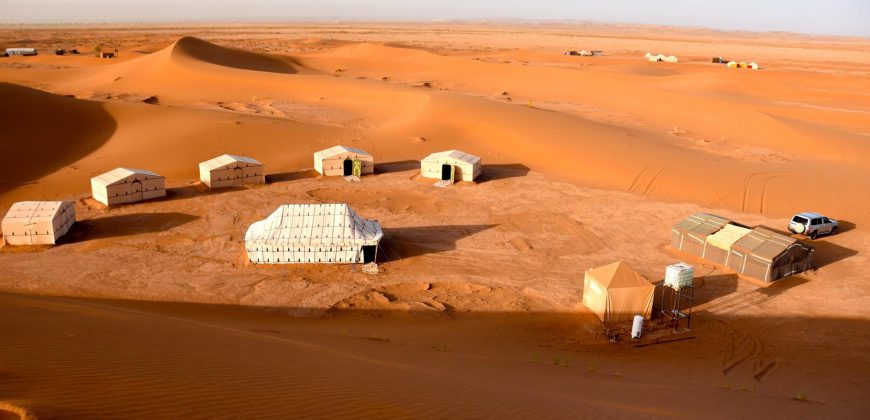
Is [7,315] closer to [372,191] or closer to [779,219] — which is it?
[372,191]

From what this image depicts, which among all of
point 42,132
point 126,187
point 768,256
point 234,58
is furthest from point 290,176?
point 234,58

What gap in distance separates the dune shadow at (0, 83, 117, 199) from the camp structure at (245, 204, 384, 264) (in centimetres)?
1522

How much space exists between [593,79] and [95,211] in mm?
48163

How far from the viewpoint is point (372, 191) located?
27.3m

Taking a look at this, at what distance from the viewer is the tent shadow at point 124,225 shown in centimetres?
2119

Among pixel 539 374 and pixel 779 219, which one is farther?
pixel 779 219

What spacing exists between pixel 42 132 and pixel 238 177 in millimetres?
14298

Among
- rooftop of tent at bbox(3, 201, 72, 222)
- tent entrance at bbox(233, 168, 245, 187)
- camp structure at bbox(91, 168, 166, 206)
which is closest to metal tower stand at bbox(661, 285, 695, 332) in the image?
tent entrance at bbox(233, 168, 245, 187)

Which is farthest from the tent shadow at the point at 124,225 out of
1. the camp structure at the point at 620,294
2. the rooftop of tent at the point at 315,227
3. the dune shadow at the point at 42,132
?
the camp structure at the point at 620,294

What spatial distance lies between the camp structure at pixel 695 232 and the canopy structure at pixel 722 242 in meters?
0.17

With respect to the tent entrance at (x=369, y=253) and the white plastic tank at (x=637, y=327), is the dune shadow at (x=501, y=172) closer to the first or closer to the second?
the tent entrance at (x=369, y=253)

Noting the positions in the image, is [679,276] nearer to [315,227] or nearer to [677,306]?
[677,306]

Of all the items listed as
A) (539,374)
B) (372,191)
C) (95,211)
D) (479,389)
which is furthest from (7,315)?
(372,191)

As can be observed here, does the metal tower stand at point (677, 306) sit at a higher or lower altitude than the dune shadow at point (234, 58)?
lower
